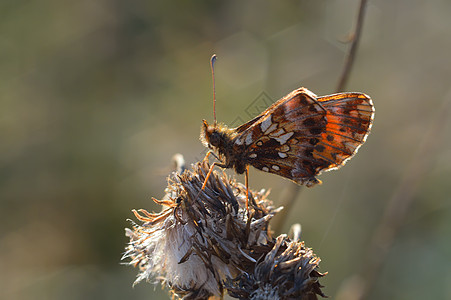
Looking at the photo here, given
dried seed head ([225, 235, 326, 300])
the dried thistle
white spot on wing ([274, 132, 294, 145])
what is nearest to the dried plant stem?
white spot on wing ([274, 132, 294, 145])

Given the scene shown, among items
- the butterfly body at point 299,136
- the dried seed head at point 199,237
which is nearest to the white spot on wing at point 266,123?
the butterfly body at point 299,136

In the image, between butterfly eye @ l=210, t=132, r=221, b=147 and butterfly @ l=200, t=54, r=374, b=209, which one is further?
butterfly eye @ l=210, t=132, r=221, b=147

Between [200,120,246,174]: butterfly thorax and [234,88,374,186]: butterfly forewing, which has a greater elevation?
[200,120,246,174]: butterfly thorax

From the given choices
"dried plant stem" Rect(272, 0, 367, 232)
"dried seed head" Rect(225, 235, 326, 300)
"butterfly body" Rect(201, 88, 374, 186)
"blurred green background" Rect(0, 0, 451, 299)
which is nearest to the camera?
"dried seed head" Rect(225, 235, 326, 300)

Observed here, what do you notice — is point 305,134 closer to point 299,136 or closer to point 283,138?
point 299,136

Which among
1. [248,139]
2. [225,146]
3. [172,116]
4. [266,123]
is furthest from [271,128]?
[172,116]

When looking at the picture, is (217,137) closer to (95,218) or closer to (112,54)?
(95,218)

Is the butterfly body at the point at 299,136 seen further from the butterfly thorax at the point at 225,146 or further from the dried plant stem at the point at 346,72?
the dried plant stem at the point at 346,72

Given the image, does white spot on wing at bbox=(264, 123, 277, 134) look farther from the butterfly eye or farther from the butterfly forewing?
the butterfly eye
